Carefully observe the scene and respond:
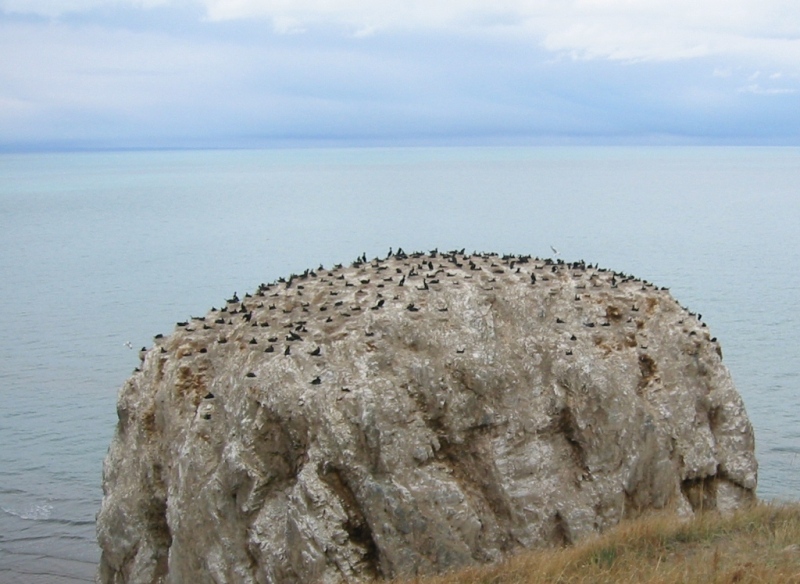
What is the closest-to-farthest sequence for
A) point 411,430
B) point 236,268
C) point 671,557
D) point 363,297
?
point 671,557, point 411,430, point 363,297, point 236,268

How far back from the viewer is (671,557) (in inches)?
567

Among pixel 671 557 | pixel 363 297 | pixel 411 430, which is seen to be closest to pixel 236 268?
pixel 363 297

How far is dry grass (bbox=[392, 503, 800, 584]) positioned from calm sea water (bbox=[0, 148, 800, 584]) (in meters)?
12.9

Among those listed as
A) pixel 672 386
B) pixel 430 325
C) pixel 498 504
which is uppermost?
pixel 430 325

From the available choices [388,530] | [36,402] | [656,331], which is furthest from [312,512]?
[36,402]

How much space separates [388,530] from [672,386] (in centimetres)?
565

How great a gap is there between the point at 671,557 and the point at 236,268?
66751 mm

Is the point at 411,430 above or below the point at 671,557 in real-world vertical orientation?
above

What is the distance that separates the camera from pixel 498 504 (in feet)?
50.0

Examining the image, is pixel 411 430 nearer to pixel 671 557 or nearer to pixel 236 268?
pixel 671 557

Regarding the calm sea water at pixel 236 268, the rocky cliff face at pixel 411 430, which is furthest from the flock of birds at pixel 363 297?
the calm sea water at pixel 236 268

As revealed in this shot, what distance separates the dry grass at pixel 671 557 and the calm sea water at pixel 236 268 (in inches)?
507

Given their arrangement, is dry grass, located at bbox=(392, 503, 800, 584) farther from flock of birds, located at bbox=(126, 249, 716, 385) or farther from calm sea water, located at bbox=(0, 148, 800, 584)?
calm sea water, located at bbox=(0, 148, 800, 584)

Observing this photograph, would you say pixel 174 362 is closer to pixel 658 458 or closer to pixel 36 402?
pixel 658 458
